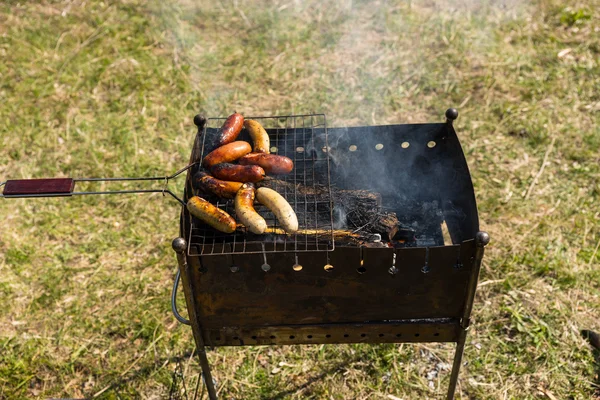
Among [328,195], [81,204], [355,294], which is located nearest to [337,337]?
[355,294]

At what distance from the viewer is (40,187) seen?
121 inches

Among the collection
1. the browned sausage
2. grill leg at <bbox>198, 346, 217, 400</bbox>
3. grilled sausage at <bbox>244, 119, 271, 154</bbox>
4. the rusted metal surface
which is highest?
grilled sausage at <bbox>244, 119, 271, 154</bbox>

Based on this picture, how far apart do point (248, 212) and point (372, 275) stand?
2.45ft

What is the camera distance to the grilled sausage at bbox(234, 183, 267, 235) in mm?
3084

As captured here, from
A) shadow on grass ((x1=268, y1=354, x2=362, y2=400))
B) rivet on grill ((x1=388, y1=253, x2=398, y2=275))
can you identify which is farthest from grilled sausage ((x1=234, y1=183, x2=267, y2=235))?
shadow on grass ((x1=268, y1=354, x2=362, y2=400))

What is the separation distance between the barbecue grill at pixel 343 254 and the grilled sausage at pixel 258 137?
15 centimetres

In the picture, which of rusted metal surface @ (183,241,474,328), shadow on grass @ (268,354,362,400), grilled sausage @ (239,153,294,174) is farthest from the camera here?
shadow on grass @ (268,354,362,400)

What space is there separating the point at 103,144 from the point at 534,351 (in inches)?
195

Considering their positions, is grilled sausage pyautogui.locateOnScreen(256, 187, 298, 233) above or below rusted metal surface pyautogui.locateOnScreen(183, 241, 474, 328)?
above

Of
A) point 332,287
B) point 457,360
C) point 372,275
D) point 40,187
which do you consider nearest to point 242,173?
point 332,287

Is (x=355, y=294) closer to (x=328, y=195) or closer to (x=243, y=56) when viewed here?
(x=328, y=195)

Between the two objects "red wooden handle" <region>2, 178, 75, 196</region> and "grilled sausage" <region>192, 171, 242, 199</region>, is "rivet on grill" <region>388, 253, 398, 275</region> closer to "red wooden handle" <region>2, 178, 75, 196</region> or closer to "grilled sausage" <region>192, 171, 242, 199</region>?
"grilled sausage" <region>192, 171, 242, 199</region>

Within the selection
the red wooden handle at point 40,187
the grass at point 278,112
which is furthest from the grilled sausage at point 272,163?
the grass at point 278,112

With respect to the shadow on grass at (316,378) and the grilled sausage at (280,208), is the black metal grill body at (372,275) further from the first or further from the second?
the shadow on grass at (316,378)
